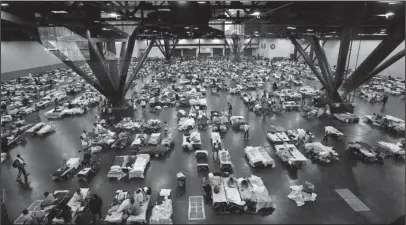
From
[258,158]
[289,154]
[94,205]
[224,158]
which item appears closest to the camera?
[94,205]

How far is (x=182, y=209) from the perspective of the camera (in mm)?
11852

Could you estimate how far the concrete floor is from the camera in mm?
11352

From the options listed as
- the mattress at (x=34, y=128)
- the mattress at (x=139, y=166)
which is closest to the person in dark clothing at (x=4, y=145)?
the mattress at (x=34, y=128)

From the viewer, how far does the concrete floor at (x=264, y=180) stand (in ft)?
37.2

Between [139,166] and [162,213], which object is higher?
[139,166]

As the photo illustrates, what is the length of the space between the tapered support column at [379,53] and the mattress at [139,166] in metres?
15.2

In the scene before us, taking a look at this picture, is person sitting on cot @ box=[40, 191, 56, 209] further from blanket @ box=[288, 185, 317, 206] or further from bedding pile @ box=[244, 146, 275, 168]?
blanket @ box=[288, 185, 317, 206]

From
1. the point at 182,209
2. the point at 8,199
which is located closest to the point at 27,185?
the point at 8,199

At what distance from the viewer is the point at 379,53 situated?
781 inches

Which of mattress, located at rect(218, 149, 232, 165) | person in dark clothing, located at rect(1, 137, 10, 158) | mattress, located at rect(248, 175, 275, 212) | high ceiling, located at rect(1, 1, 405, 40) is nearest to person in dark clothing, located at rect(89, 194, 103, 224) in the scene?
mattress, located at rect(248, 175, 275, 212)

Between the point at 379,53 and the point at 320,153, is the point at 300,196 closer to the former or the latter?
the point at 320,153

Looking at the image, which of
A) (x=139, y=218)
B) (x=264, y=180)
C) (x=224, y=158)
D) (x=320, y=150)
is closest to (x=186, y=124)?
(x=224, y=158)

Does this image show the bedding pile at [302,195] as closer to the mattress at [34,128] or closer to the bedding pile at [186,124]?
the bedding pile at [186,124]

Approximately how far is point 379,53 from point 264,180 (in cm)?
1423
